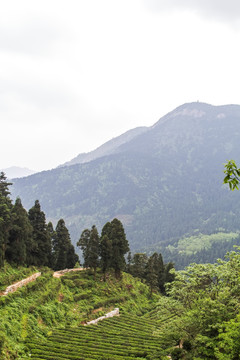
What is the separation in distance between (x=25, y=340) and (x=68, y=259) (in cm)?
5745

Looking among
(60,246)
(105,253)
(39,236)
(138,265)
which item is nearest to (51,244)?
(60,246)

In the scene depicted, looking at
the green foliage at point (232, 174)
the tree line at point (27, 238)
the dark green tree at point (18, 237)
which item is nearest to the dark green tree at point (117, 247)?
the tree line at point (27, 238)

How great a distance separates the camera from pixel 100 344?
38594 mm

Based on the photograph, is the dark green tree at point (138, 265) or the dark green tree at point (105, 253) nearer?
the dark green tree at point (105, 253)

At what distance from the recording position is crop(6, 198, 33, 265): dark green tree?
5897 centimetres

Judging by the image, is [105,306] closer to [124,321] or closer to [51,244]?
[124,321]

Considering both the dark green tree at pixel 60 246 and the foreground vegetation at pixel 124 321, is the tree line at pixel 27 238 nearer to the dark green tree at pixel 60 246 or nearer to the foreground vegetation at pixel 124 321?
the dark green tree at pixel 60 246

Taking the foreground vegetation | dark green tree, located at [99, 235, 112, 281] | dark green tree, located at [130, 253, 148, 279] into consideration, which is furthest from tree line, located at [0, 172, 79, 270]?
dark green tree, located at [130, 253, 148, 279]

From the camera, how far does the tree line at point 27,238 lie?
56.9m

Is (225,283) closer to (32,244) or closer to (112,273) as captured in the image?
(32,244)

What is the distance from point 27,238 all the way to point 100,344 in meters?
32.2

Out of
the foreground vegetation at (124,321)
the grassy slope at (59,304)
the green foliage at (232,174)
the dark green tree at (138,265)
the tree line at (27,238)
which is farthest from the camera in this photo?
the dark green tree at (138,265)

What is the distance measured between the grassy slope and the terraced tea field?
1.94m

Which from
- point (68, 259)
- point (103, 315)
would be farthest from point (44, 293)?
point (68, 259)
